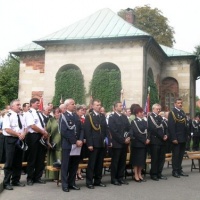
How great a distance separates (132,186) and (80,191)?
1.48m

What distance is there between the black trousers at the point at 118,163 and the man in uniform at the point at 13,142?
2346mm

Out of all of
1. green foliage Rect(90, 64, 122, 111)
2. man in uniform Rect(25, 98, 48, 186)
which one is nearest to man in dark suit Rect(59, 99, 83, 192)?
man in uniform Rect(25, 98, 48, 186)

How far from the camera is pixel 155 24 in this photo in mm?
39062

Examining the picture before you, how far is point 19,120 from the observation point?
897cm

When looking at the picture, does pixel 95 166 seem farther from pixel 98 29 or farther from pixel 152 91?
pixel 98 29

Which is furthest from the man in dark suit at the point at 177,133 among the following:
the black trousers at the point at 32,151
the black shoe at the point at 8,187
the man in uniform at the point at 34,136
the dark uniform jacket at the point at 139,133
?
the black shoe at the point at 8,187

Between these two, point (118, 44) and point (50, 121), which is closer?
point (50, 121)

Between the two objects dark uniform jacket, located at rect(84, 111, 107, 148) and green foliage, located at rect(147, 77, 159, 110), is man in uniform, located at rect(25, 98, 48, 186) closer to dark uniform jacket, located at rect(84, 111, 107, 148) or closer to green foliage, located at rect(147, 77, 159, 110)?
dark uniform jacket, located at rect(84, 111, 107, 148)

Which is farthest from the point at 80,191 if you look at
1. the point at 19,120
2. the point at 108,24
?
the point at 108,24

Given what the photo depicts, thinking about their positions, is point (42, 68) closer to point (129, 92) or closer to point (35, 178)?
point (129, 92)

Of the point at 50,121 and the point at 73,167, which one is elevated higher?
the point at 50,121

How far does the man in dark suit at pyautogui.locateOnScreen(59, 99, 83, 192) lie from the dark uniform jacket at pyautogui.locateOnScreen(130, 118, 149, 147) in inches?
78.5

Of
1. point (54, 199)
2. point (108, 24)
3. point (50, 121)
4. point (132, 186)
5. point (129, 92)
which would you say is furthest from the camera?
point (108, 24)

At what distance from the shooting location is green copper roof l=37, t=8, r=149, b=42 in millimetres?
23698
